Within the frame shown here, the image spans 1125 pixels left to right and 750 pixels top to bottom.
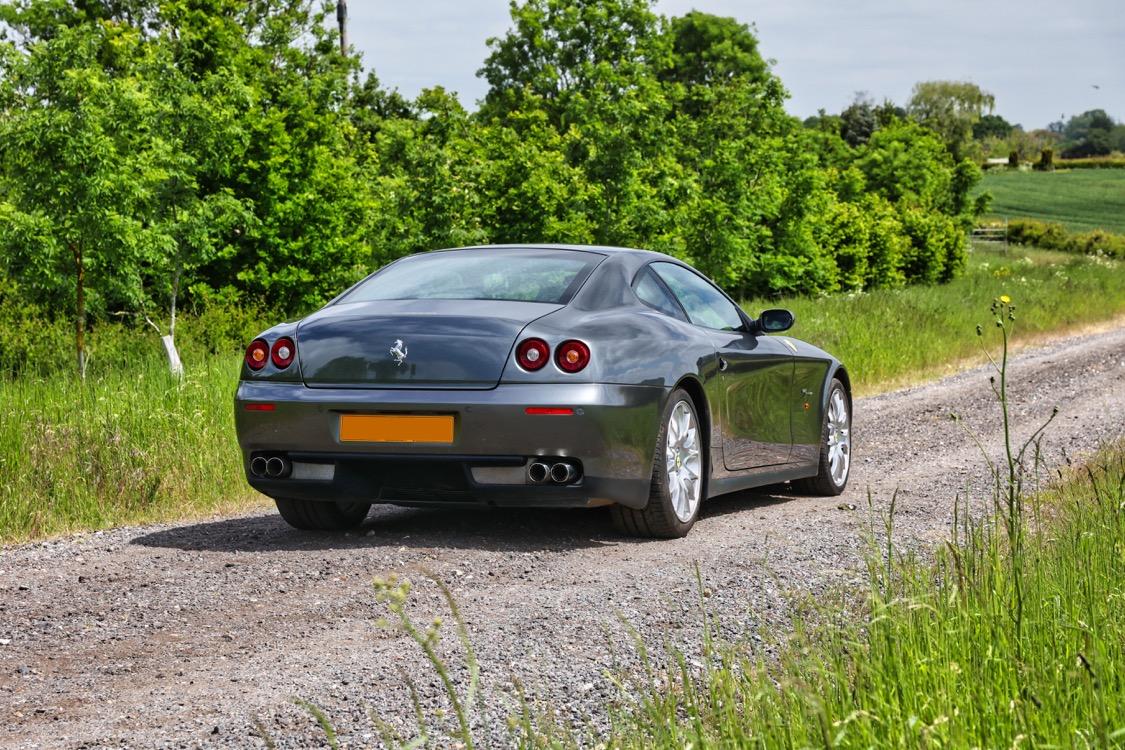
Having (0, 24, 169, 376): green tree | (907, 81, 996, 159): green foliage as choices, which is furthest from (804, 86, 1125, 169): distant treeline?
(0, 24, 169, 376): green tree

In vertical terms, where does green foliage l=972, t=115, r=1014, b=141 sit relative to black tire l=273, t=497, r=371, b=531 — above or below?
above

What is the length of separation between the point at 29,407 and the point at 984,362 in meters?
15.2

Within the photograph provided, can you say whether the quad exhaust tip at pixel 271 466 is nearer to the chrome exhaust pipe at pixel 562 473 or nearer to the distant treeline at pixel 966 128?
the chrome exhaust pipe at pixel 562 473

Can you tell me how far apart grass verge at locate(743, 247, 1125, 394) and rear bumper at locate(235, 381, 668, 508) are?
11.0m

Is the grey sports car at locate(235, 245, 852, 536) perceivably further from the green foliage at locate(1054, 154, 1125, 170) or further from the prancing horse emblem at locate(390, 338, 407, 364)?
the green foliage at locate(1054, 154, 1125, 170)

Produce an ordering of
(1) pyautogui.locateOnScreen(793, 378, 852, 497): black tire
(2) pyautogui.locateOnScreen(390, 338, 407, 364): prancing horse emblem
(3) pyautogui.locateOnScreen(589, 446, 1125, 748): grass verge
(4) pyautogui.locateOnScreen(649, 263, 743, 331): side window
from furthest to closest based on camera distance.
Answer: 1. (1) pyautogui.locateOnScreen(793, 378, 852, 497): black tire
2. (4) pyautogui.locateOnScreen(649, 263, 743, 331): side window
3. (2) pyautogui.locateOnScreen(390, 338, 407, 364): prancing horse emblem
4. (3) pyautogui.locateOnScreen(589, 446, 1125, 748): grass verge

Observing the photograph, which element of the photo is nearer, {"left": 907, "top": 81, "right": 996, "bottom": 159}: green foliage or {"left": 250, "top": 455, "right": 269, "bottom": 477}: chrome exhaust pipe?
{"left": 250, "top": 455, "right": 269, "bottom": 477}: chrome exhaust pipe

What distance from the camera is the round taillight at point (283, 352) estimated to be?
6.49m

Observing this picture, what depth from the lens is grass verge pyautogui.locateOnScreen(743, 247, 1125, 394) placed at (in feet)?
61.0

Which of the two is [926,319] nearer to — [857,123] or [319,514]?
[319,514]

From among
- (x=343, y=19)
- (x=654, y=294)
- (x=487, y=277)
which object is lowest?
(x=654, y=294)

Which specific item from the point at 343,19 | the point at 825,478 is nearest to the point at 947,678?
the point at 825,478

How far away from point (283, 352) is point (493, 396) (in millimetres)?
1114

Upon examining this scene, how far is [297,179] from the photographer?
21938mm
